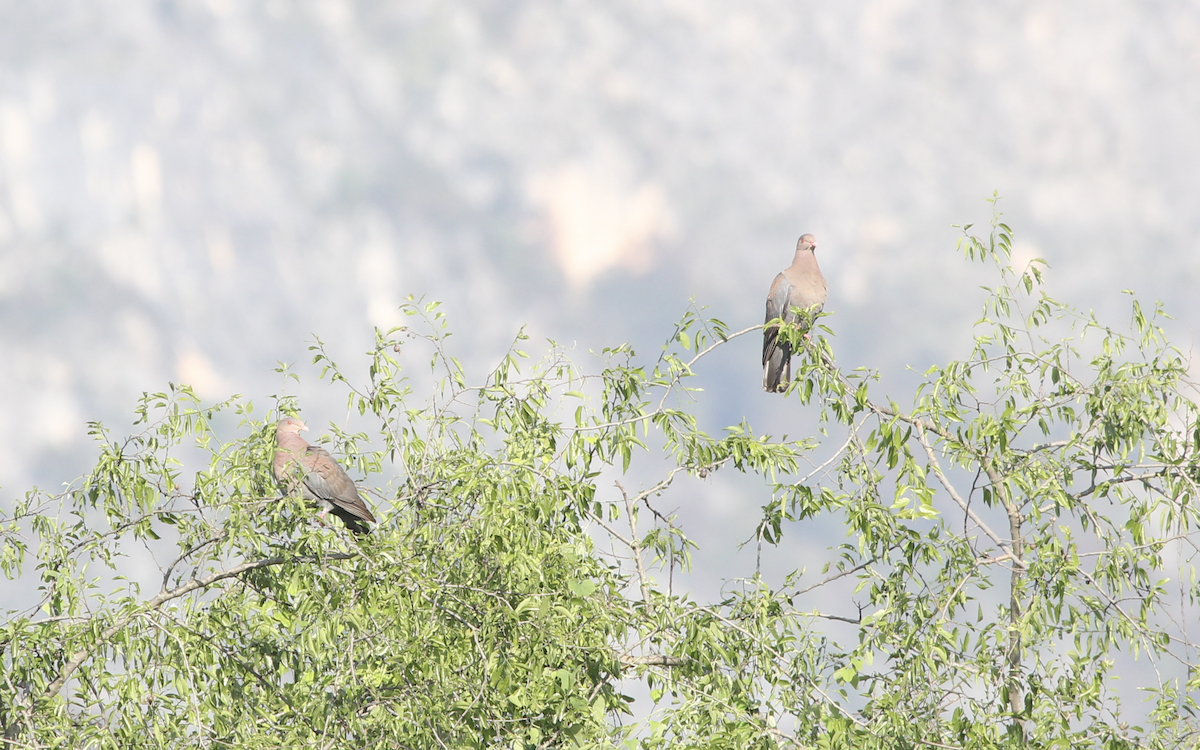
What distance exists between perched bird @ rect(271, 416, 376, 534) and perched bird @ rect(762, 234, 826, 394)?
3164mm

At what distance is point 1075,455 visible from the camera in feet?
18.5

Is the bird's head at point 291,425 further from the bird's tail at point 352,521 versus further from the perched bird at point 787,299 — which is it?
the perched bird at point 787,299

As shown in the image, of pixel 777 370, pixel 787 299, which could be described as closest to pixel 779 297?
pixel 787 299

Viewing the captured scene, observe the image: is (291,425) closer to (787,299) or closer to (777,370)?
(777,370)

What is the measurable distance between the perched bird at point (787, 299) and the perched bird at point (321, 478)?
3.16 m

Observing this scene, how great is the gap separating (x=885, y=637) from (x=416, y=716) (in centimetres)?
223

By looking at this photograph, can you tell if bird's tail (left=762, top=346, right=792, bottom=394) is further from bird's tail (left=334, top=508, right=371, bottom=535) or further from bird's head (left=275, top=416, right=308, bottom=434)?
bird's head (left=275, top=416, right=308, bottom=434)

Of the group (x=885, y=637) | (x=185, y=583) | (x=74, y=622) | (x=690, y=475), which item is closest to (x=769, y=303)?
(x=690, y=475)

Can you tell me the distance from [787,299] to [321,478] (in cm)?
398

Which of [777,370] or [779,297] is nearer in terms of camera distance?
[777,370]

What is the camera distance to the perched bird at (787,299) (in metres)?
8.28

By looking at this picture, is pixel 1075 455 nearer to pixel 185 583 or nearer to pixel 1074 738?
pixel 1074 738

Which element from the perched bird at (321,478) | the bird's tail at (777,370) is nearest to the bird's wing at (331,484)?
the perched bird at (321,478)

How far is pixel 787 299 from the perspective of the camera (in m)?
8.74
